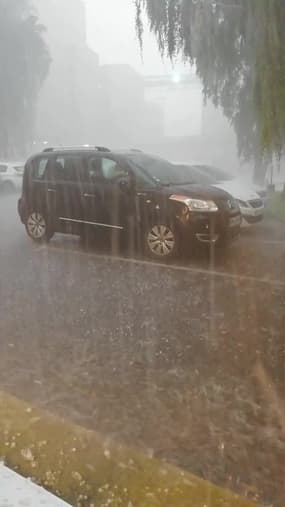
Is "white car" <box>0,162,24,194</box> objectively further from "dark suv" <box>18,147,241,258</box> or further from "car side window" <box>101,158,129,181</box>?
"car side window" <box>101,158,129,181</box>

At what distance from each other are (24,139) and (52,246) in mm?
20744

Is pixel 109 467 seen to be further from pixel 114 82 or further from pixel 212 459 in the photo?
pixel 114 82

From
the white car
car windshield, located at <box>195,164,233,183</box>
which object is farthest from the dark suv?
the white car

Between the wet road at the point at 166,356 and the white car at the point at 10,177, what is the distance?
41.8ft

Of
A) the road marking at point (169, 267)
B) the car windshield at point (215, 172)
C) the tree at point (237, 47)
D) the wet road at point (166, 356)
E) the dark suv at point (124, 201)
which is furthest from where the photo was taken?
the car windshield at point (215, 172)

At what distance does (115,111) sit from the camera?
23266 millimetres

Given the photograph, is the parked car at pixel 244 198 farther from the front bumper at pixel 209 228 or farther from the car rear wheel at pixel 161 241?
the car rear wheel at pixel 161 241

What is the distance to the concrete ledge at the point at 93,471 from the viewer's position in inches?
89.8

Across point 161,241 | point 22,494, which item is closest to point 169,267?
point 161,241

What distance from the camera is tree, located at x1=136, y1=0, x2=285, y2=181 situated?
8.17 metres

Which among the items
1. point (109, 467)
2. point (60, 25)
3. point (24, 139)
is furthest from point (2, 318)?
point (60, 25)

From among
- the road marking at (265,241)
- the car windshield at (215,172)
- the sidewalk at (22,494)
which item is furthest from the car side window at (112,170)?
the sidewalk at (22,494)

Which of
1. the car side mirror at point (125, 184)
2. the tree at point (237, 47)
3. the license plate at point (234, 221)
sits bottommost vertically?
the license plate at point (234, 221)

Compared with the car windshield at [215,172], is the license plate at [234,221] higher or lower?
lower
